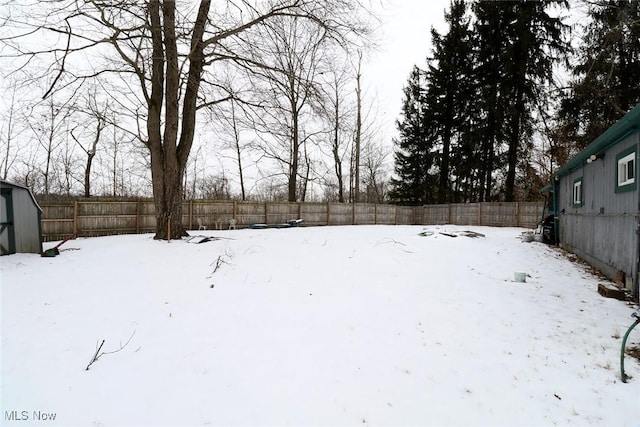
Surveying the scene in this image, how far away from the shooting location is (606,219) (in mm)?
6379

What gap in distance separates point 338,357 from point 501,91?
71.5ft

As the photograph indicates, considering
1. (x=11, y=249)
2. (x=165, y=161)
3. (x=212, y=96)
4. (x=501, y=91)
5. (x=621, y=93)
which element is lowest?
(x=11, y=249)

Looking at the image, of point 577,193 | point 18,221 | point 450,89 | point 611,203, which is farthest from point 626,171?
point 450,89

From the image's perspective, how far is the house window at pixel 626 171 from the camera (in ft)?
16.6

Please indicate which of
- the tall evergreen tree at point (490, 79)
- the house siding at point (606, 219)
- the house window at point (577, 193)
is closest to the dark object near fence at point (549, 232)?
the house siding at point (606, 219)

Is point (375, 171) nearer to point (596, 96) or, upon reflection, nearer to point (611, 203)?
point (596, 96)

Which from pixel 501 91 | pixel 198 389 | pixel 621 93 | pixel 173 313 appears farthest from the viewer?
pixel 501 91

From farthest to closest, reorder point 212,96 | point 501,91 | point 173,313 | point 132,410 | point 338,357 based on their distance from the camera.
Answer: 1. point 501,91
2. point 212,96
3. point 173,313
4. point 338,357
5. point 132,410

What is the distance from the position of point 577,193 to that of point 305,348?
9.39 m

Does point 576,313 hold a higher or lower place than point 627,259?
lower

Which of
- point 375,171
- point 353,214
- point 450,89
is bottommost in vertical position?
point 353,214

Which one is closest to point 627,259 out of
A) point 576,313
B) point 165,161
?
point 576,313

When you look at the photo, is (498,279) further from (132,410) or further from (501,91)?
(501,91)

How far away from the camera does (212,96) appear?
1081cm
